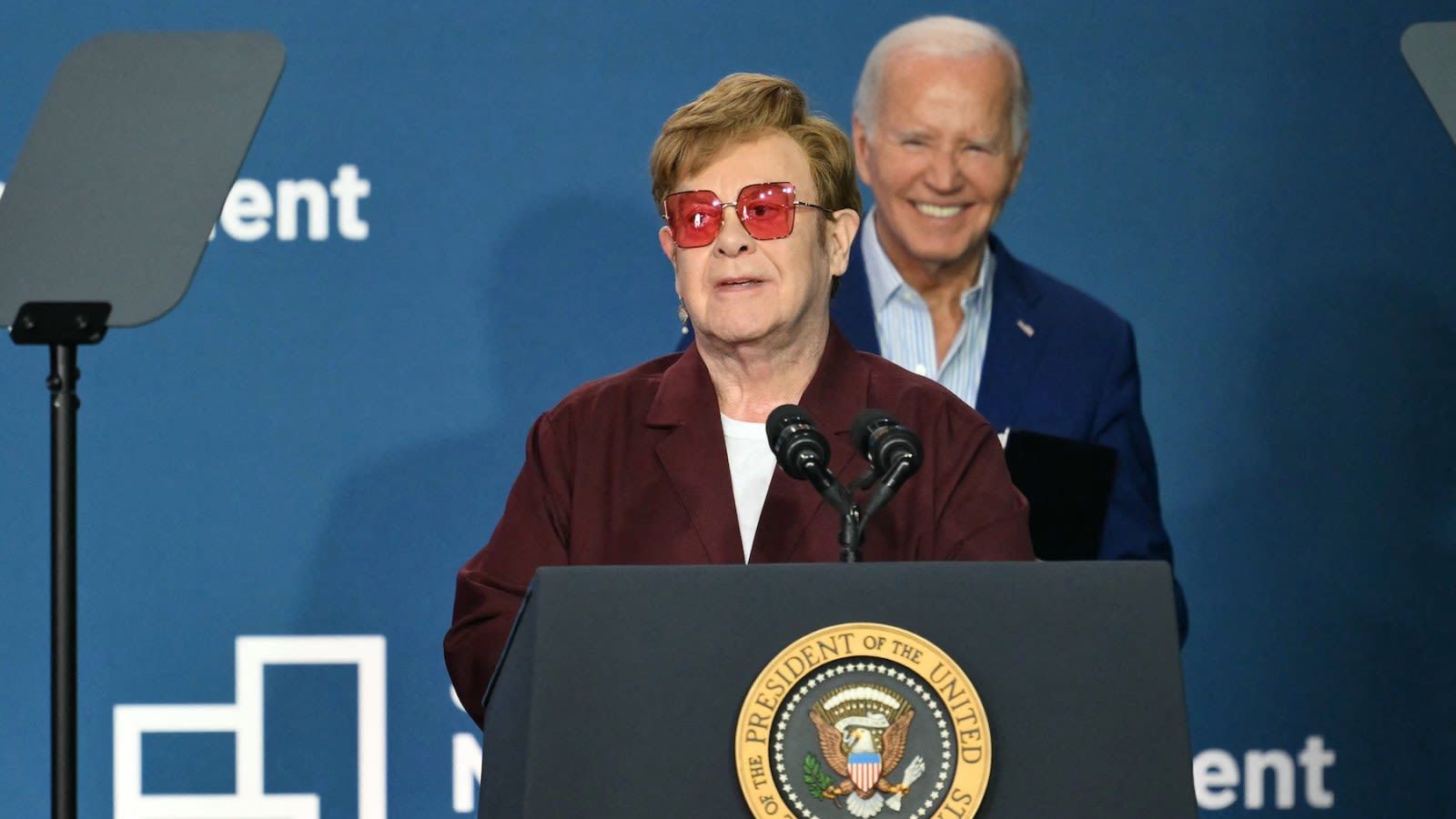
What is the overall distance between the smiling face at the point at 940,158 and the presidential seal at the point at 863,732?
81.3 inches

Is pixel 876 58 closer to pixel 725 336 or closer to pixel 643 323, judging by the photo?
pixel 643 323

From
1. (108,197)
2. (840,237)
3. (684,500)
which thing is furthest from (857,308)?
(108,197)

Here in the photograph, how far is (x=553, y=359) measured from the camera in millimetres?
3486

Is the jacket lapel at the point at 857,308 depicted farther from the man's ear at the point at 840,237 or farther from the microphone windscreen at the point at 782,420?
the microphone windscreen at the point at 782,420

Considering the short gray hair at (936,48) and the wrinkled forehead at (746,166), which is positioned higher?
the short gray hair at (936,48)

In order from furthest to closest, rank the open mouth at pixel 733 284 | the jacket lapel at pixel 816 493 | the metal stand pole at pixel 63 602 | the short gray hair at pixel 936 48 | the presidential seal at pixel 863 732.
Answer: the short gray hair at pixel 936 48, the open mouth at pixel 733 284, the jacket lapel at pixel 816 493, the metal stand pole at pixel 63 602, the presidential seal at pixel 863 732

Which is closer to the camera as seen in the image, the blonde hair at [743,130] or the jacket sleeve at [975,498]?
the jacket sleeve at [975,498]

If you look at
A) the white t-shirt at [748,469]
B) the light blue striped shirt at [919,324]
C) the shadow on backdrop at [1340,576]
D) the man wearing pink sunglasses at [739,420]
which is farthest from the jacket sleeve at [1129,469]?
the white t-shirt at [748,469]

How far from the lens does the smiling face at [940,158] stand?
11.6ft

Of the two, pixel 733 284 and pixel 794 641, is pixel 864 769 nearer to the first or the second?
pixel 794 641

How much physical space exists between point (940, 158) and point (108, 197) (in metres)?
1.81

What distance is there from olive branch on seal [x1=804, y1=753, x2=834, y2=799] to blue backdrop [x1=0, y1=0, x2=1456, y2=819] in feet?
6.55

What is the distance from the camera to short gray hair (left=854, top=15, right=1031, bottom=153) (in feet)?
11.5

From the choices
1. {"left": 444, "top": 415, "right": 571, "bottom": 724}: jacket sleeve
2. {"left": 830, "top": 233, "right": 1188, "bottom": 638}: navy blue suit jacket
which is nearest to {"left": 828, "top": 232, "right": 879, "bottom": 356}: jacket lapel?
{"left": 830, "top": 233, "right": 1188, "bottom": 638}: navy blue suit jacket
